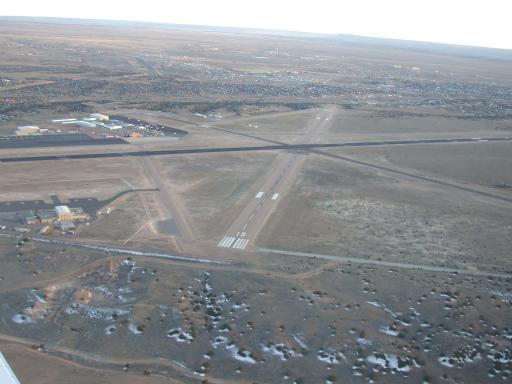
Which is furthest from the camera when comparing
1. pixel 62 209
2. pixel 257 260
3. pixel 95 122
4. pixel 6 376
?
pixel 95 122

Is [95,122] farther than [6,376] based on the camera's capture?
Yes

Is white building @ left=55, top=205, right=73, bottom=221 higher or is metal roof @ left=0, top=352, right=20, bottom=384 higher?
metal roof @ left=0, top=352, right=20, bottom=384

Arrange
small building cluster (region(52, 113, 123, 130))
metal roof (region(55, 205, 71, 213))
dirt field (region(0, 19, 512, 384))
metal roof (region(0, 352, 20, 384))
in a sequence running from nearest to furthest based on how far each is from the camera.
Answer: metal roof (region(0, 352, 20, 384)) < dirt field (region(0, 19, 512, 384)) < metal roof (region(55, 205, 71, 213)) < small building cluster (region(52, 113, 123, 130))

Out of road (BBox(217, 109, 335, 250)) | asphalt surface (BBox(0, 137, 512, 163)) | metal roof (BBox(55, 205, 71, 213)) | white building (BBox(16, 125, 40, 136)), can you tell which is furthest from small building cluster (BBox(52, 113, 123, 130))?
metal roof (BBox(55, 205, 71, 213))

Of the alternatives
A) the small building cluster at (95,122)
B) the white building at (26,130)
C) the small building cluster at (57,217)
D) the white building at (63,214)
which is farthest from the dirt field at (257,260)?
the white building at (26,130)

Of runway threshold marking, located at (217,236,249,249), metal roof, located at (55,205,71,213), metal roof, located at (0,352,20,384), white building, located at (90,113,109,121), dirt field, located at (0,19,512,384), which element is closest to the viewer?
metal roof, located at (0,352,20,384)

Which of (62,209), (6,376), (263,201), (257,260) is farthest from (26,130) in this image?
(6,376)

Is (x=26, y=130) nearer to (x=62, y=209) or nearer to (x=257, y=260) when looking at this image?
(x=62, y=209)

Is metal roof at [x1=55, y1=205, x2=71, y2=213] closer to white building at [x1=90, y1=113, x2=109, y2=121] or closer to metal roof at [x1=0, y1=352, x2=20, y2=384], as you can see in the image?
metal roof at [x1=0, y1=352, x2=20, y2=384]
